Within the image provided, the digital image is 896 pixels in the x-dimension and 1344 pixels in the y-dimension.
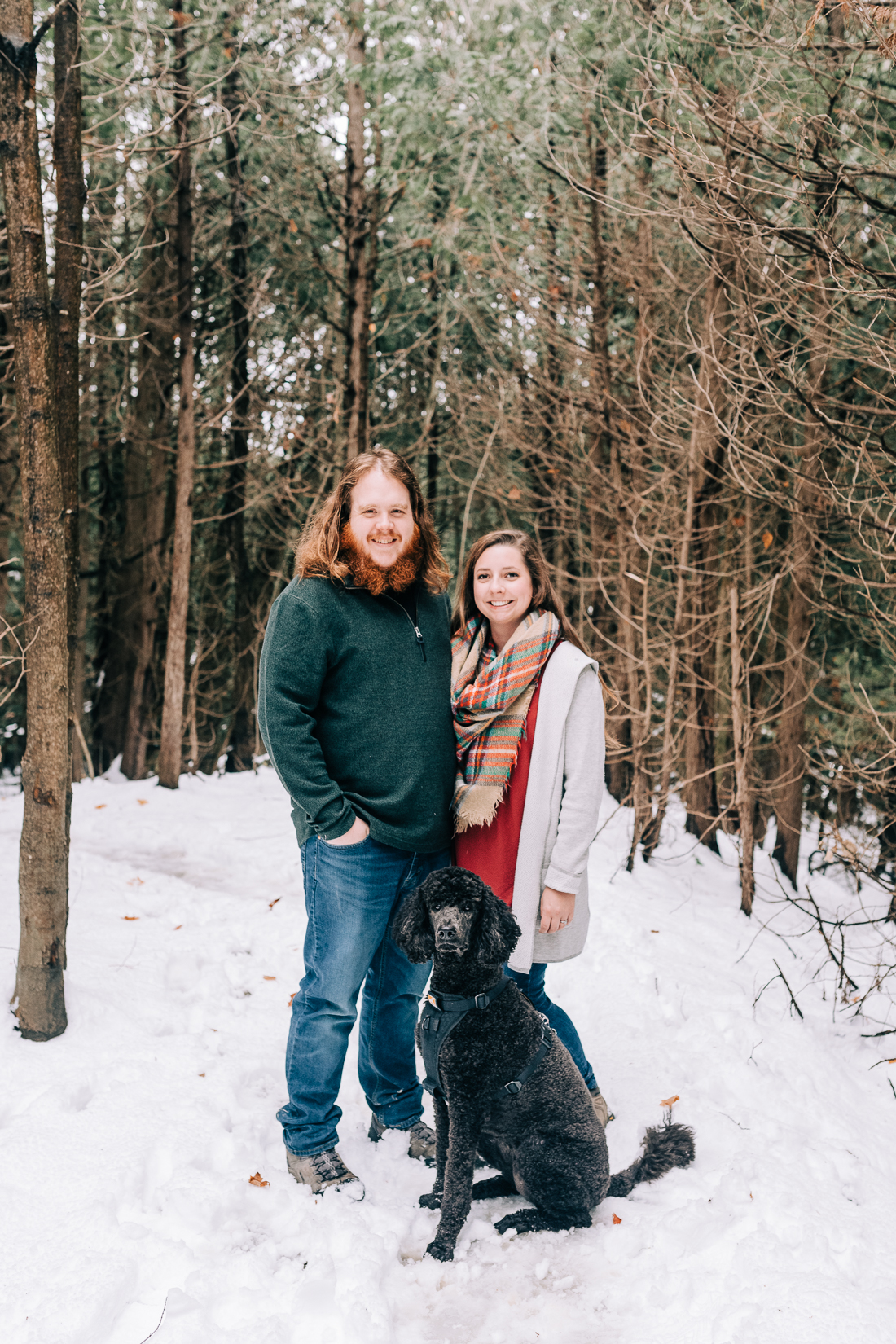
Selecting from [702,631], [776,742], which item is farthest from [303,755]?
[776,742]

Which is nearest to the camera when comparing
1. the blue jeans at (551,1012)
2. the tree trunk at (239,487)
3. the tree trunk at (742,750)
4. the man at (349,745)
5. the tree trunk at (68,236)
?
the man at (349,745)

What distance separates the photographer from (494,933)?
2.44 m

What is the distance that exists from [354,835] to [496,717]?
611 millimetres

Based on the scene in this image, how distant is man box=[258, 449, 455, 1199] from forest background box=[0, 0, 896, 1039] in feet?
3.90

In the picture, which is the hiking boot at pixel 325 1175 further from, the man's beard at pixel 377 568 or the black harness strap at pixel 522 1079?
the man's beard at pixel 377 568

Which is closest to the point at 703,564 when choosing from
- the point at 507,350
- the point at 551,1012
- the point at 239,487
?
the point at 507,350

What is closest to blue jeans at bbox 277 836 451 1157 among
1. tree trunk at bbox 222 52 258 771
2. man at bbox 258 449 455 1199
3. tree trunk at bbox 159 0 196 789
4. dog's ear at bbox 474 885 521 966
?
man at bbox 258 449 455 1199

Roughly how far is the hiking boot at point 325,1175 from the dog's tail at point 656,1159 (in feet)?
2.67

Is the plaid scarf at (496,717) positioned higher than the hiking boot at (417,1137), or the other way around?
the plaid scarf at (496,717)

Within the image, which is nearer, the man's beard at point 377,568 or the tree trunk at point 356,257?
the man's beard at point 377,568

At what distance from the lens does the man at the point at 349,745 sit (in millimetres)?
2535

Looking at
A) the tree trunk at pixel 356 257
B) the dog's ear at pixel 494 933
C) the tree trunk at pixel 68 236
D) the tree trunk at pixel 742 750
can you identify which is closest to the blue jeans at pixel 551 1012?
the dog's ear at pixel 494 933

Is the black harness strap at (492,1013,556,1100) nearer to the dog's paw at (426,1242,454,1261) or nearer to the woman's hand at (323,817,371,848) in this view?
the dog's paw at (426,1242,454,1261)

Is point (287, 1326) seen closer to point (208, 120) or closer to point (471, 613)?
point (471, 613)
